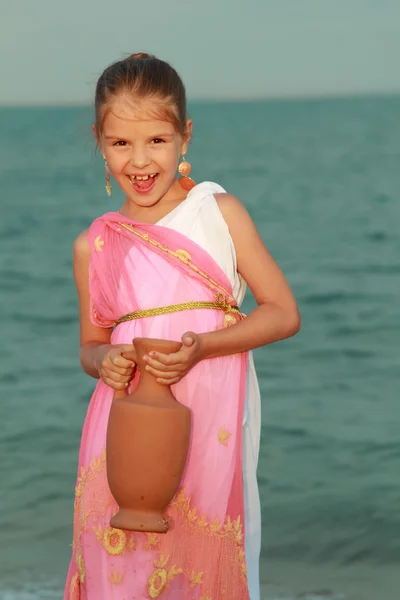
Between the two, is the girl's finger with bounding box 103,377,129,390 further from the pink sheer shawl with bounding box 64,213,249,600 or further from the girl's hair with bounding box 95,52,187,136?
the girl's hair with bounding box 95,52,187,136

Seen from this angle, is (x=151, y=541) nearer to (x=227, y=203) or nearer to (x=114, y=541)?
(x=114, y=541)

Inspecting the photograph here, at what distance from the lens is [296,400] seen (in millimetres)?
8461

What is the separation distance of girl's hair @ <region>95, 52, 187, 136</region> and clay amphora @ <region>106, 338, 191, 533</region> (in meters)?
0.57

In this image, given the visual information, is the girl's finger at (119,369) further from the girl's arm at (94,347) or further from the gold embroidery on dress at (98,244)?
the gold embroidery on dress at (98,244)

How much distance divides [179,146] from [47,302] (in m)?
9.49

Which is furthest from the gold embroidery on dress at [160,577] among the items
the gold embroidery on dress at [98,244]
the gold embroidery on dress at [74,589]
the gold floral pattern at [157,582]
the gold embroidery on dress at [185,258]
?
the gold embroidery on dress at [98,244]

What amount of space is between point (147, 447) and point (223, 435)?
266mm

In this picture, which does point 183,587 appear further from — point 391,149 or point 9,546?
point 391,149

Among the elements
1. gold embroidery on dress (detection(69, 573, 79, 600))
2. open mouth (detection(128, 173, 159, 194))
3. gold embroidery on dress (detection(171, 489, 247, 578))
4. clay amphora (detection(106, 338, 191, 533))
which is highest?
open mouth (detection(128, 173, 159, 194))

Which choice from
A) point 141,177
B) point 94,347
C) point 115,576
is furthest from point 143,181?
point 115,576

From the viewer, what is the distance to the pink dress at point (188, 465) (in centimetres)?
331

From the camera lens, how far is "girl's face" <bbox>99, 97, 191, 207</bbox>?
334 centimetres

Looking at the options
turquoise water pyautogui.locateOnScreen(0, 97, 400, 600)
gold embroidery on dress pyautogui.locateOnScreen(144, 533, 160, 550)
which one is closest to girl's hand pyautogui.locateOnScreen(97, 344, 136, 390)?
gold embroidery on dress pyautogui.locateOnScreen(144, 533, 160, 550)

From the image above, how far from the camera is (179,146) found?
135 inches
